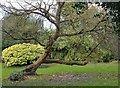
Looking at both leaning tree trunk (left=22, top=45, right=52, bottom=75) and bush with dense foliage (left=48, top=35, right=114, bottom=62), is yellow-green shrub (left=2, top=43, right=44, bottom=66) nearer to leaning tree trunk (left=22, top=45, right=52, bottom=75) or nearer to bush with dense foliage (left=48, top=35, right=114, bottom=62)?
bush with dense foliage (left=48, top=35, right=114, bottom=62)

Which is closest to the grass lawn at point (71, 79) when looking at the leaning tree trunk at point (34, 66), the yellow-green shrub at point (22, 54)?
the leaning tree trunk at point (34, 66)

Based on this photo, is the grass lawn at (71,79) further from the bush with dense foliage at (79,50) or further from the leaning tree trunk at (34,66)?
the bush with dense foliage at (79,50)

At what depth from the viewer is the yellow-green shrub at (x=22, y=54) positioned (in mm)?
14672

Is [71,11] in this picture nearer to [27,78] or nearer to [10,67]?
[27,78]

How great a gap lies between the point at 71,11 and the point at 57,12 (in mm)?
650

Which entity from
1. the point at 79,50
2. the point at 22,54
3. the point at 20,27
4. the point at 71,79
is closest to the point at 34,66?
the point at 71,79

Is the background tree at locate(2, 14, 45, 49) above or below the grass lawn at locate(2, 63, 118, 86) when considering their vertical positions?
above

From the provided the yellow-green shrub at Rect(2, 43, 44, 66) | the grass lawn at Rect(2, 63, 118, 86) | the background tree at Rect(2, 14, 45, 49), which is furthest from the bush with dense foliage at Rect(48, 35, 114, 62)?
the grass lawn at Rect(2, 63, 118, 86)

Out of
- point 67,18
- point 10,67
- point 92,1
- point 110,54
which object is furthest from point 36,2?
point 110,54

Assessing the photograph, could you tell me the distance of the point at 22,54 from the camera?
14711 millimetres

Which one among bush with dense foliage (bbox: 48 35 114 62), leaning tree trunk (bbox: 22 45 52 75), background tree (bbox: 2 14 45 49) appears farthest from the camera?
bush with dense foliage (bbox: 48 35 114 62)

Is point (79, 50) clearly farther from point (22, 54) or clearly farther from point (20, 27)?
point (20, 27)

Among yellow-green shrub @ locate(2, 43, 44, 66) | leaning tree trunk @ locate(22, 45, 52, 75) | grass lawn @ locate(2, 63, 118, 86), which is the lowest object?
grass lawn @ locate(2, 63, 118, 86)

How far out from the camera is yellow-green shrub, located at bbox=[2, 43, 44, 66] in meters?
14.7
